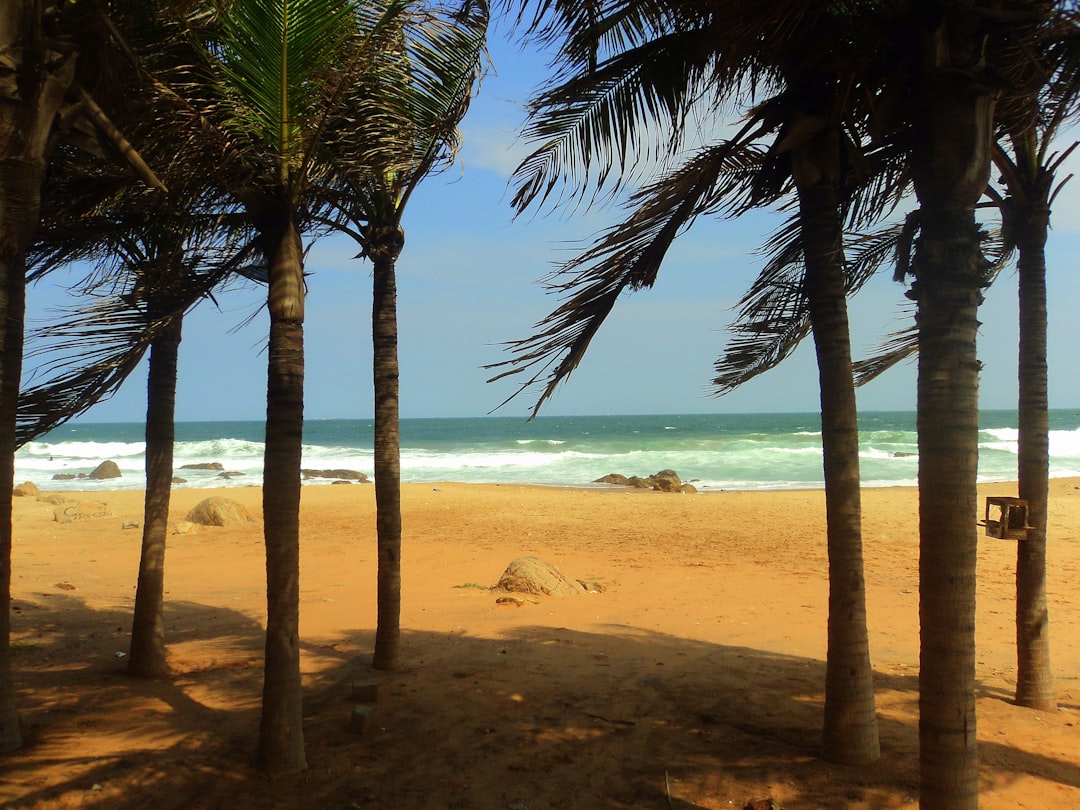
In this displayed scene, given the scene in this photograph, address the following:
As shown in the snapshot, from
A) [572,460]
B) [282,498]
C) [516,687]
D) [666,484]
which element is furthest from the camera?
[572,460]

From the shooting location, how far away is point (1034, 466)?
537cm

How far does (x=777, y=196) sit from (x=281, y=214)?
2.83 meters

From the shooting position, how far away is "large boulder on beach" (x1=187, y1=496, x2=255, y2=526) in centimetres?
1592

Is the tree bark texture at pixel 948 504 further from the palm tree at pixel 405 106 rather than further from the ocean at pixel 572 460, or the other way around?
the ocean at pixel 572 460

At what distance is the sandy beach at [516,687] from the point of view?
4270 mm

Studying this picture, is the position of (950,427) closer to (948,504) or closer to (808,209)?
(948,504)

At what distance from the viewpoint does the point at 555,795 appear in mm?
4254

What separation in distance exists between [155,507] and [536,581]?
5.04 m

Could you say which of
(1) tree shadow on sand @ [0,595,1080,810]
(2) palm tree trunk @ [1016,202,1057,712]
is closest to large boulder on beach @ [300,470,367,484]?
(1) tree shadow on sand @ [0,595,1080,810]

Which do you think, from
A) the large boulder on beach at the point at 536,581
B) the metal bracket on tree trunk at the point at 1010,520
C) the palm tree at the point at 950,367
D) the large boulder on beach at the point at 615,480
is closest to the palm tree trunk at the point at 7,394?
the palm tree at the point at 950,367

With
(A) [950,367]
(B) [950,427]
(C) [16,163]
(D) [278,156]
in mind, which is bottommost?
(B) [950,427]

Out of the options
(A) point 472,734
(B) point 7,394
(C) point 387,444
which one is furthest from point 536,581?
(B) point 7,394

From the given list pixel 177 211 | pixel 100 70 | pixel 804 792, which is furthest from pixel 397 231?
pixel 804 792

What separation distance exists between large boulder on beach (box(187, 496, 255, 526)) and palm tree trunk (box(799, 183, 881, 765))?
1390 centimetres
